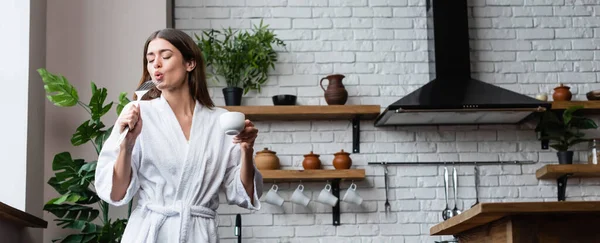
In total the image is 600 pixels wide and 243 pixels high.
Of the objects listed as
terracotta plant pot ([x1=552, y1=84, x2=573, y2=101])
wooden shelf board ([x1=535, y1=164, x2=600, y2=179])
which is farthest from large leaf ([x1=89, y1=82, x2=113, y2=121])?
terracotta plant pot ([x1=552, y1=84, x2=573, y2=101])

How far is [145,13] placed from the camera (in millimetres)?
4816

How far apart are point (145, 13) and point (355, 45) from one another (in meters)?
1.31

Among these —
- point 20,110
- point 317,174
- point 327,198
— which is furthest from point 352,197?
point 20,110

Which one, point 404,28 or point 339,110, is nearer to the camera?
point 339,110

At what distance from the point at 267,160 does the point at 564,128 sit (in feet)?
5.78

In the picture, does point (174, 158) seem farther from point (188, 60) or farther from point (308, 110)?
point (308, 110)

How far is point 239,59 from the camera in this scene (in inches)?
198

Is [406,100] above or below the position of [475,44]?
below

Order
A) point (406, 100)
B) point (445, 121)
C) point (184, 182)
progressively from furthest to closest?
point (445, 121) < point (406, 100) < point (184, 182)

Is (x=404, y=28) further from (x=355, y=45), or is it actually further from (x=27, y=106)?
(x=27, y=106)

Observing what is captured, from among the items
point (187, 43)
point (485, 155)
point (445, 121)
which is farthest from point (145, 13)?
point (187, 43)

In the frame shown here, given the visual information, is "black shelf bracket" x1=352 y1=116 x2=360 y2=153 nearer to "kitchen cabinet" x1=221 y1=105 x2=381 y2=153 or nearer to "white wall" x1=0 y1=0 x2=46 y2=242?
"kitchen cabinet" x1=221 y1=105 x2=381 y2=153

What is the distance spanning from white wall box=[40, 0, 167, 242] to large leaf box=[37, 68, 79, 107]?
420 mm

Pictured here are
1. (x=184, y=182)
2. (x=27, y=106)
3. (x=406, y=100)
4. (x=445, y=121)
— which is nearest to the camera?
(x=184, y=182)
